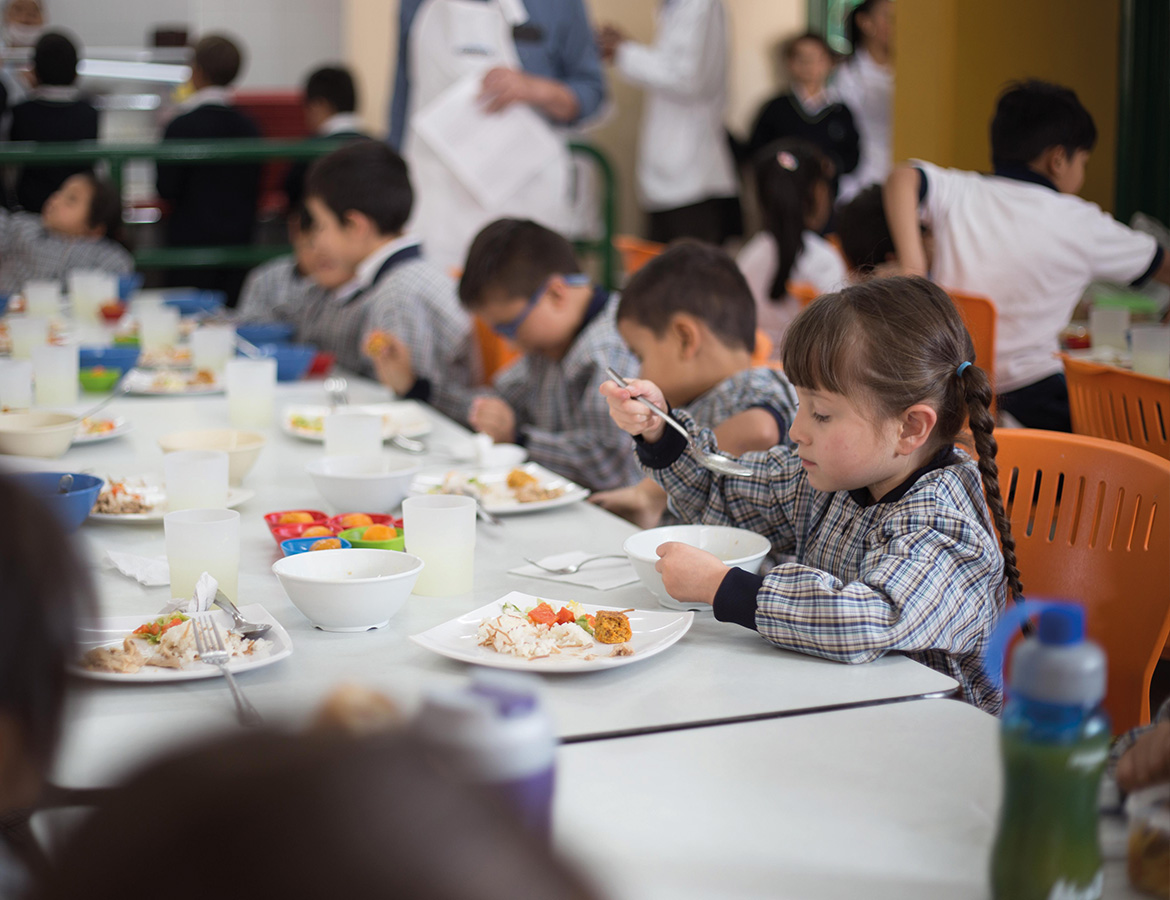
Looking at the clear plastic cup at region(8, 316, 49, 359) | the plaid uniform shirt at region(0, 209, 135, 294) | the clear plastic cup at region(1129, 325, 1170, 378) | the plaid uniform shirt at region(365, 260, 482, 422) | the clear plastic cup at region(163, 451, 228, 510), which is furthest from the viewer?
the plaid uniform shirt at region(0, 209, 135, 294)

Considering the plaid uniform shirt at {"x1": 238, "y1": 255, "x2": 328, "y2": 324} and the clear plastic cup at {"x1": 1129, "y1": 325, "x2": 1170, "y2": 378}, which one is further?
the plaid uniform shirt at {"x1": 238, "y1": 255, "x2": 328, "y2": 324}

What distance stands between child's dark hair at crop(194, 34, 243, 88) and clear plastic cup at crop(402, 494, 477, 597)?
4.83 metres

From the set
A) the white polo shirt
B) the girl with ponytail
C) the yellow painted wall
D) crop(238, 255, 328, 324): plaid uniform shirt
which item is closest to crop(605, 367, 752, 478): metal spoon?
the white polo shirt

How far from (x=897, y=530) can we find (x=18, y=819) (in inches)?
37.1

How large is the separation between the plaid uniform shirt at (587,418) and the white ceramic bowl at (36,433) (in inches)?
39.9

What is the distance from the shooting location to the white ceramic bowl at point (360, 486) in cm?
173

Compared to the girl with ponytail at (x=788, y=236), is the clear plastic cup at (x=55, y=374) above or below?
below

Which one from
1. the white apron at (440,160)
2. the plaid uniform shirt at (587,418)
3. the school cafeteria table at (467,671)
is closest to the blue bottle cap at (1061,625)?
the school cafeteria table at (467,671)

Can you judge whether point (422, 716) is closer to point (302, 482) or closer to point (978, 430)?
point (978, 430)

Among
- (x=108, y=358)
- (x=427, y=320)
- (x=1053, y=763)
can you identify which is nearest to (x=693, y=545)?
(x=1053, y=763)

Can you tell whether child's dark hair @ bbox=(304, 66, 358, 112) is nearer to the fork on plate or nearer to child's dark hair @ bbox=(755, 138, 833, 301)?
child's dark hair @ bbox=(755, 138, 833, 301)

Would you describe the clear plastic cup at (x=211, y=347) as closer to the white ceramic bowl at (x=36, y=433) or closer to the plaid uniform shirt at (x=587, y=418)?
the plaid uniform shirt at (x=587, y=418)

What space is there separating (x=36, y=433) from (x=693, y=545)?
45.8 inches

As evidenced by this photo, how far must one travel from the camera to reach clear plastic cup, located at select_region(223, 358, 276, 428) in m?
2.41
